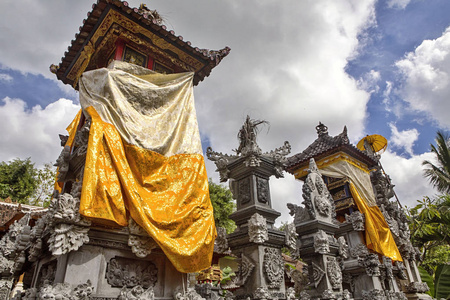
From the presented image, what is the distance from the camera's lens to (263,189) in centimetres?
814

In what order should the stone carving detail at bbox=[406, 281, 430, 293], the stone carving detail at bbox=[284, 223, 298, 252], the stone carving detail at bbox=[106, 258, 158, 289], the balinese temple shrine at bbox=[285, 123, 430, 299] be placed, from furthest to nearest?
the stone carving detail at bbox=[406, 281, 430, 293]
the balinese temple shrine at bbox=[285, 123, 430, 299]
the stone carving detail at bbox=[284, 223, 298, 252]
the stone carving detail at bbox=[106, 258, 158, 289]

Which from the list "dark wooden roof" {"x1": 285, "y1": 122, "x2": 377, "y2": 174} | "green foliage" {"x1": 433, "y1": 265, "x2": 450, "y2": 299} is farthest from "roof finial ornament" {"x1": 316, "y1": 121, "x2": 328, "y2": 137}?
"green foliage" {"x1": 433, "y1": 265, "x2": 450, "y2": 299}

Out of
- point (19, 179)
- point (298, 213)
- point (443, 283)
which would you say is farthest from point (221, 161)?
point (19, 179)

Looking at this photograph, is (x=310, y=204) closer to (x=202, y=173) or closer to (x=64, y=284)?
(x=202, y=173)

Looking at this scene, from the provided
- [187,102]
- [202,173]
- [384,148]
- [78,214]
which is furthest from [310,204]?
[384,148]

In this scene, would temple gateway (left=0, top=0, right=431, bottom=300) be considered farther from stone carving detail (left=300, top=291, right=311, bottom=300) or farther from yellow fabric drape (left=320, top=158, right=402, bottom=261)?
yellow fabric drape (left=320, top=158, right=402, bottom=261)

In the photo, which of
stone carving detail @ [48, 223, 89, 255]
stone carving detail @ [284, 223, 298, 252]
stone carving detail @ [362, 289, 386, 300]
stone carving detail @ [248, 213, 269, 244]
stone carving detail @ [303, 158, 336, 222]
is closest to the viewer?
stone carving detail @ [48, 223, 89, 255]

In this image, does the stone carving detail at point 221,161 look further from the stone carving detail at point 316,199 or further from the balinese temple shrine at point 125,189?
the stone carving detail at point 316,199

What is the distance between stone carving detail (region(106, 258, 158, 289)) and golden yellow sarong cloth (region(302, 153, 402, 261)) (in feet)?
31.0

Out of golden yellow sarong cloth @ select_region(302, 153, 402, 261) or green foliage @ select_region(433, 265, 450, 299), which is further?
green foliage @ select_region(433, 265, 450, 299)

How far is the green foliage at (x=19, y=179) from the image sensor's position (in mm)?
26016

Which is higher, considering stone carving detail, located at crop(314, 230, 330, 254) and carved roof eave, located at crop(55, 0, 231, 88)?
carved roof eave, located at crop(55, 0, 231, 88)

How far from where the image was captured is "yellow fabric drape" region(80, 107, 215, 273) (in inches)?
236

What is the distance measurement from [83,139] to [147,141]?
4.69 feet
